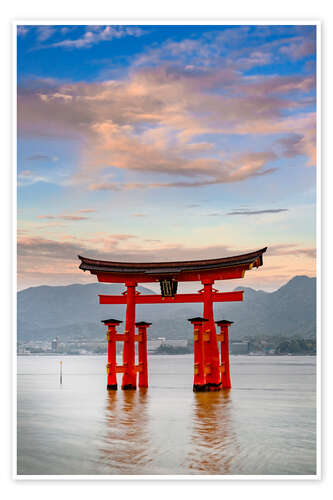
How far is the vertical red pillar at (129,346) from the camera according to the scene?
1291 centimetres

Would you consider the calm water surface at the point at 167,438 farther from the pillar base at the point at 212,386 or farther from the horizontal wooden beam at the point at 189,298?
the horizontal wooden beam at the point at 189,298

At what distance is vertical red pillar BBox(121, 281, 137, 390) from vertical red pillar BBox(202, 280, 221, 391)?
1.83 metres

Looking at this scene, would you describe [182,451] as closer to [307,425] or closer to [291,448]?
[291,448]

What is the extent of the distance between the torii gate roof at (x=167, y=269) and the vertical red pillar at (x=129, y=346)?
533 millimetres

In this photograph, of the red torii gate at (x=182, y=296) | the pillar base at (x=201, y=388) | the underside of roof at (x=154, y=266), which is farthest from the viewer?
the pillar base at (x=201, y=388)

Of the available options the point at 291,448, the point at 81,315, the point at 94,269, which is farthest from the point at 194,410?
the point at 81,315

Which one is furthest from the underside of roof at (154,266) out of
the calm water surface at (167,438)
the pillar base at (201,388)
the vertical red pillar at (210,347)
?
the calm water surface at (167,438)

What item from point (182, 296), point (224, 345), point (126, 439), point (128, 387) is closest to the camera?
point (126, 439)

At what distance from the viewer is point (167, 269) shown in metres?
12.6

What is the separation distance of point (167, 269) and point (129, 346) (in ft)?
7.16

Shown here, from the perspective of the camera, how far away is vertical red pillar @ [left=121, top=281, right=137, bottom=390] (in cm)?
1291

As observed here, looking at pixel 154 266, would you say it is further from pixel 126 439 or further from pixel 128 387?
pixel 126 439

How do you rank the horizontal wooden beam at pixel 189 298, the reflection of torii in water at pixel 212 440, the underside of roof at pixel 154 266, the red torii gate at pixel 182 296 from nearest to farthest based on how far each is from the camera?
1. the reflection of torii in water at pixel 212 440
2. the underside of roof at pixel 154 266
3. the red torii gate at pixel 182 296
4. the horizontal wooden beam at pixel 189 298

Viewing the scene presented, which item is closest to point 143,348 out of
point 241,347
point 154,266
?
point 154,266
